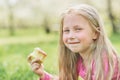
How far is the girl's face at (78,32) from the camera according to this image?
14.0 ft

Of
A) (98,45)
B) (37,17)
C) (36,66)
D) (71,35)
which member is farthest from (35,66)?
(37,17)

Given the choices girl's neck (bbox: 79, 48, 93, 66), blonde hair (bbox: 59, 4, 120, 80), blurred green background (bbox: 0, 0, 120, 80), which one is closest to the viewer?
blonde hair (bbox: 59, 4, 120, 80)

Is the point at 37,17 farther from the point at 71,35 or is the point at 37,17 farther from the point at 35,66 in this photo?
the point at 71,35

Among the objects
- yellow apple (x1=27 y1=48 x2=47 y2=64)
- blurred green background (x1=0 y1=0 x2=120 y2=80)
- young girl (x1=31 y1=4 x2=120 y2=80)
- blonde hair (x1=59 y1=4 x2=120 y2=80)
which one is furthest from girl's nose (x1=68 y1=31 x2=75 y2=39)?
blurred green background (x1=0 y1=0 x2=120 y2=80)

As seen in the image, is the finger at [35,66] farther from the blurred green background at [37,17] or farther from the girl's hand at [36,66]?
the blurred green background at [37,17]

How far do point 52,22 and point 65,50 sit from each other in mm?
20410

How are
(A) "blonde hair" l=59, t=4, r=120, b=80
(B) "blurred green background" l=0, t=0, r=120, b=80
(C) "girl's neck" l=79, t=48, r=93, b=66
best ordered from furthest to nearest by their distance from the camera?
(B) "blurred green background" l=0, t=0, r=120, b=80, (C) "girl's neck" l=79, t=48, r=93, b=66, (A) "blonde hair" l=59, t=4, r=120, b=80

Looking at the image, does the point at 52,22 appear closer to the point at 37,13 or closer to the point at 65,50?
the point at 37,13

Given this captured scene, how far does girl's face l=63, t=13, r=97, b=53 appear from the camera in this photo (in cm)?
428

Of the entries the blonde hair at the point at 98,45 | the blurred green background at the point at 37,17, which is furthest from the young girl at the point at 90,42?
the blurred green background at the point at 37,17

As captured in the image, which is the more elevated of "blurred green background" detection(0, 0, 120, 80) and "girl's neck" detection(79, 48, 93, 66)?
"girl's neck" detection(79, 48, 93, 66)

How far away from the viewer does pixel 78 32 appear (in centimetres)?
428

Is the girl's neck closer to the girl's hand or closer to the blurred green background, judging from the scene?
the girl's hand

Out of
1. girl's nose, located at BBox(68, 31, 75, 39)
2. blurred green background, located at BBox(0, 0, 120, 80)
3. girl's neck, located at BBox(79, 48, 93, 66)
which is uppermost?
girl's nose, located at BBox(68, 31, 75, 39)
